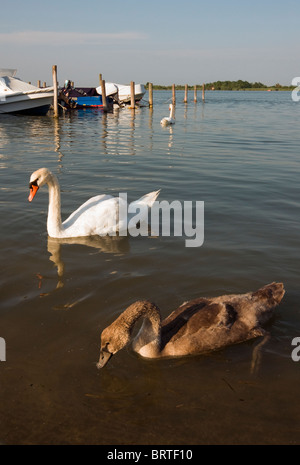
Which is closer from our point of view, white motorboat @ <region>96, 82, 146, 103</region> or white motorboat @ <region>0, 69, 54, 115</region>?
white motorboat @ <region>0, 69, 54, 115</region>

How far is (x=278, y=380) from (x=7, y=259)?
4.31 m

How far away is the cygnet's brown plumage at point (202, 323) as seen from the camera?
169 inches

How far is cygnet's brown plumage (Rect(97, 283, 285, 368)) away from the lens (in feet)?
Result: 14.1

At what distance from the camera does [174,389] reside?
3.88 metres

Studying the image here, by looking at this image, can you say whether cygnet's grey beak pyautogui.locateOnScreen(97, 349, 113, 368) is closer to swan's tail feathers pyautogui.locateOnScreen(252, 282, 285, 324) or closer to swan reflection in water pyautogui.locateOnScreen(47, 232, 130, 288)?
swan's tail feathers pyautogui.locateOnScreen(252, 282, 285, 324)

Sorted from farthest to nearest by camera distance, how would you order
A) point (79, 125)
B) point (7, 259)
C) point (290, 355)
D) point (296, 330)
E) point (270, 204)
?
point (79, 125), point (270, 204), point (7, 259), point (296, 330), point (290, 355)

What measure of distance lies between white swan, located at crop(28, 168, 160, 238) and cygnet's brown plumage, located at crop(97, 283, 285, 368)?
3.11 m

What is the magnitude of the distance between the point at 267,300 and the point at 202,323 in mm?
813

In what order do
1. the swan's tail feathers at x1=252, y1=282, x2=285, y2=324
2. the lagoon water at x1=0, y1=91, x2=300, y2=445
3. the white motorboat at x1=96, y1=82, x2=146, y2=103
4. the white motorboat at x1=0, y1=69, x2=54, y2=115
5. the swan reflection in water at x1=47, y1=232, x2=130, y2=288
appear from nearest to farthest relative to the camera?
the lagoon water at x1=0, y1=91, x2=300, y2=445 < the swan's tail feathers at x1=252, y1=282, x2=285, y2=324 < the swan reflection in water at x1=47, y1=232, x2=130, y2=288 < the white motorboat at x1=0, y1=69, x2=54, y2=115 < the white motorboat at x1=96, y1=82, x2=146, y2=103

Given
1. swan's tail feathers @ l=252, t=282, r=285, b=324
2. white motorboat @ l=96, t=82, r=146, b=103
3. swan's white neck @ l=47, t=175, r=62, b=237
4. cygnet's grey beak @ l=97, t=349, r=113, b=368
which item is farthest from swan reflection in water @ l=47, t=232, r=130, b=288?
white motorboat @ l=96, t=82, r=146, b=103
